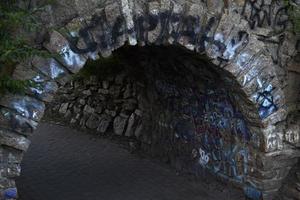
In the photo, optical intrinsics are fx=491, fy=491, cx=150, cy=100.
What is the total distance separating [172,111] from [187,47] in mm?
2525

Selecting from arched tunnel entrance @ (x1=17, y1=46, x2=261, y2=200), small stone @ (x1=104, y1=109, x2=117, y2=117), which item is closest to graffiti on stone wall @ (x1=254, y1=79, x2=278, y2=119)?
arched tunnel entrance @ (x1=17, y1=46, x2=261, y2=200)

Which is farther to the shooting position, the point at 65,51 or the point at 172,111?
the point at 172,111

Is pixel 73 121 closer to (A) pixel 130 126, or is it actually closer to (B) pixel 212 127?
(A) pixel 130 126

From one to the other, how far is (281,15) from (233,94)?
1.17 meters

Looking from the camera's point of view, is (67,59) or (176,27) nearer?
(67,59)

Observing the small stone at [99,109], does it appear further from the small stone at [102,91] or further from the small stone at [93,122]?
the small stone at [102,91]

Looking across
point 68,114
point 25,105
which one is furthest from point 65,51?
point 68,114

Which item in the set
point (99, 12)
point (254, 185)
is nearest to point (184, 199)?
point (254, 185)

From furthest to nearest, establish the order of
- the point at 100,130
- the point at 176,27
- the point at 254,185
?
the point at 100,130
the point at 254,185
the point at 176,27

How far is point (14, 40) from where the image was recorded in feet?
14.0

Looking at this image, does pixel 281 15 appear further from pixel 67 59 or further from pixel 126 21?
pixel 67 59

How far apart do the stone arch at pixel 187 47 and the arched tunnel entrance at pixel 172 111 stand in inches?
7.2

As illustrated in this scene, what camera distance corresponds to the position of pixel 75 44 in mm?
4914

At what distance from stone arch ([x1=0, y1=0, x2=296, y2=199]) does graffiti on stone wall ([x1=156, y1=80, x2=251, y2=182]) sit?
275mm
